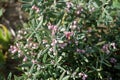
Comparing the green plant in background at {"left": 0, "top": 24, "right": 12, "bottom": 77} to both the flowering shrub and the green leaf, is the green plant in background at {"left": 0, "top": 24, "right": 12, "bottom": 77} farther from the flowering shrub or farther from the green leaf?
the green leaf

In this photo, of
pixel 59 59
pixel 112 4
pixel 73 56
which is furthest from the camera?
pixel 112 4

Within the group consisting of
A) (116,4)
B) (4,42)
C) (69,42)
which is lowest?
(4,42)

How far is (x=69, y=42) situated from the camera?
2418mm

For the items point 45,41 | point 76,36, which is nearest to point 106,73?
point 76,36

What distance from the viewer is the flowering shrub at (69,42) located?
2432mm

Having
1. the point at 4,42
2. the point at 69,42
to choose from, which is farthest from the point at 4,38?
the point at 69,42

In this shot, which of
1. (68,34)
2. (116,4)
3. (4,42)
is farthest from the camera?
(4,42)

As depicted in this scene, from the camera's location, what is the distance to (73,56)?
256 cm

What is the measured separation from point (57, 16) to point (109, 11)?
42 cm

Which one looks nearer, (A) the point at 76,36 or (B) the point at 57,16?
(A) the point at 76,36

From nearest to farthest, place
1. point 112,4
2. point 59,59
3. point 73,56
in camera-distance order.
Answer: point 59,59 < point 73,56 < point 112,4

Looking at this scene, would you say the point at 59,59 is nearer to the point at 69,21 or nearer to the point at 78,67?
the point at 78,67

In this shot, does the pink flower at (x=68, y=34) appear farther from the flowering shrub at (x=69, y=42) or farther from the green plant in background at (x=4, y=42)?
the green plant in background at (x=4, y=42)

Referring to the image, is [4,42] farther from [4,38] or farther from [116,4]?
[116,4]
